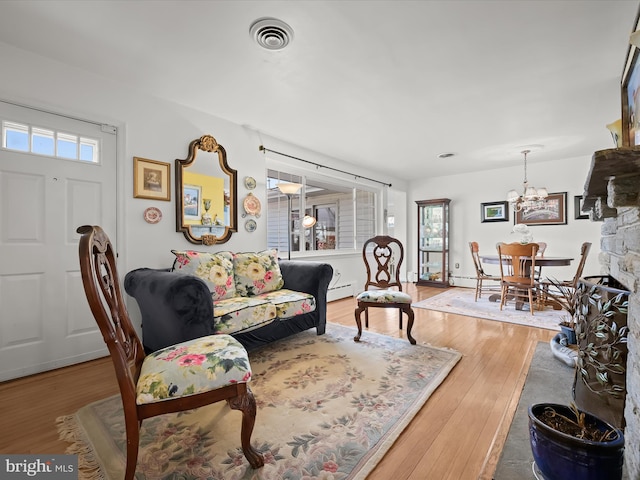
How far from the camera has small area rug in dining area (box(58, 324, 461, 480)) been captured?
130cm

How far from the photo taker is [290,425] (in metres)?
1.58

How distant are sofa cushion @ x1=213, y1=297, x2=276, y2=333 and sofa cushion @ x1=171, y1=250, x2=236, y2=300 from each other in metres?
0.10

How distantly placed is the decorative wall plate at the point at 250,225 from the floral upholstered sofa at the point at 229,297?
50 cm

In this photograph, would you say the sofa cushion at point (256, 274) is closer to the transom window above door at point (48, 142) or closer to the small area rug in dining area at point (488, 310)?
the transom window above door at point (48, 142)

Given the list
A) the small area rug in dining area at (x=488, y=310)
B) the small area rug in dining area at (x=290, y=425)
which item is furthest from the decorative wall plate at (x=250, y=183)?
the small area rug in dining area at (x=488, y=310)

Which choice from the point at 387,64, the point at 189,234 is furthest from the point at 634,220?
the point at 189,234

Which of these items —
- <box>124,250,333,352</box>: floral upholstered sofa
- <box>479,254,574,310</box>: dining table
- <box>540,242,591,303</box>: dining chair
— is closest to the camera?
<box>124,250,333,352</box>: floral upholstered sofa

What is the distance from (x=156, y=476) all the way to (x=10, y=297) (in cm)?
187

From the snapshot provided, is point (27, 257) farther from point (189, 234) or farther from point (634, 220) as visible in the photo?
point (634, 220)

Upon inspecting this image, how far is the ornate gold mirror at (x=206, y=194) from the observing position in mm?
2959

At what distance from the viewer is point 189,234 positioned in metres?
2.98

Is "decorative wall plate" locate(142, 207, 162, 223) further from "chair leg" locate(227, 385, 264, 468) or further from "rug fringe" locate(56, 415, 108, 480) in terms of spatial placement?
"chair leg" locate(227, 385, 264, 468)

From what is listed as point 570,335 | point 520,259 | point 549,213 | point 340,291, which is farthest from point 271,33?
point 549,213

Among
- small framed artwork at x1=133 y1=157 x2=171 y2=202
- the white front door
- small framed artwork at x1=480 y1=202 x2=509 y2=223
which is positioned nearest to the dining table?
small framed artwork at x1=480 y1=202 x2=509 y2=223
